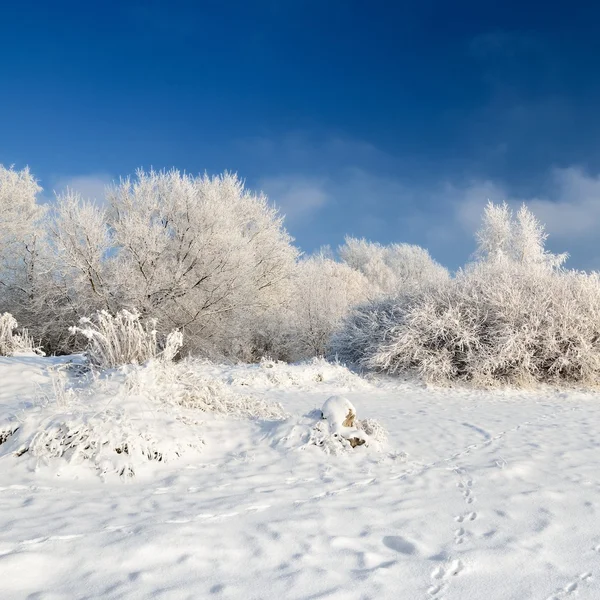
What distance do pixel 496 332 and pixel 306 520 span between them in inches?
380

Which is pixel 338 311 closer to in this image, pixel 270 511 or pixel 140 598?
pixel 270 511

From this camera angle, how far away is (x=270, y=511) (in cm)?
337

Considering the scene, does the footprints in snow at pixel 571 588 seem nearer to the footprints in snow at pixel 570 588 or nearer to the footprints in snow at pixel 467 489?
the footprints in snow at pixel 570 588

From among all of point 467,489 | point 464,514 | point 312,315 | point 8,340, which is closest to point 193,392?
point 467,489

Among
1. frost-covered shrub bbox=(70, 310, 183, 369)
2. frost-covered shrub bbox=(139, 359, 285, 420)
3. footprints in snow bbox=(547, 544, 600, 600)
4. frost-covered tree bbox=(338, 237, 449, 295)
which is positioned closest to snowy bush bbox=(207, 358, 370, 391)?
frost-covered shrub bbox=(70, 310, 183, 369)

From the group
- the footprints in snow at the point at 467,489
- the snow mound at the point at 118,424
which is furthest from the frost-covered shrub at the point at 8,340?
the footprints in snow at the point at 467,489

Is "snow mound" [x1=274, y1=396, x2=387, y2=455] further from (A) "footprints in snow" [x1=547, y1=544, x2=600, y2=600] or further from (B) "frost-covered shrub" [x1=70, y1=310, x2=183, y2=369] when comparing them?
(A) "footprints in snow" [x1=547, y1=544, x2=600, y2=600]

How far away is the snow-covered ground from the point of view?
7.82ft

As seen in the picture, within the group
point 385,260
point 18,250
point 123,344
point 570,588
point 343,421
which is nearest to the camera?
point 570,588

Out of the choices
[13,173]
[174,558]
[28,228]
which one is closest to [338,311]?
[28,228]

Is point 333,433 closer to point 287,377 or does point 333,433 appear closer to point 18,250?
point 287,377

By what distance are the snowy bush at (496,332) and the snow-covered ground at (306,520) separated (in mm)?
5451

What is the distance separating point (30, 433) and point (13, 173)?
17975 mm

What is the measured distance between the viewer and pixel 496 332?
458 inches
